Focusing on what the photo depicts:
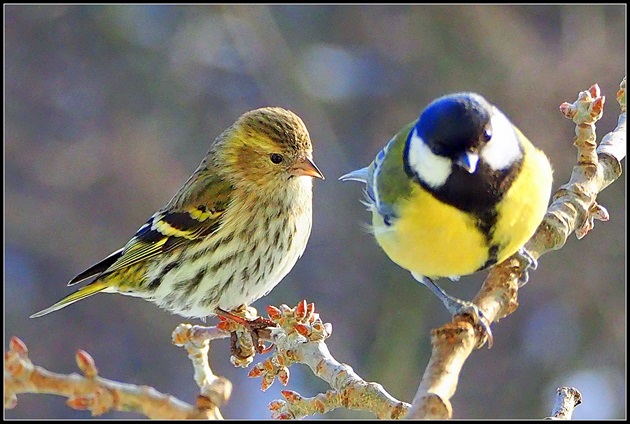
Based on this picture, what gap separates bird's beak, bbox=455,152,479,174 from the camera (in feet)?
7.69

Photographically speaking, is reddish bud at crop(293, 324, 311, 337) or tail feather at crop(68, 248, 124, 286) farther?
tail feather at crop(68, 248, 124, 286)

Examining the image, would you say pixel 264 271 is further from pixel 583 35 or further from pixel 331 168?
pixel 583 35

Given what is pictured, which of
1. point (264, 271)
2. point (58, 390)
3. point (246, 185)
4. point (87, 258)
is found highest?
point (87, 258)

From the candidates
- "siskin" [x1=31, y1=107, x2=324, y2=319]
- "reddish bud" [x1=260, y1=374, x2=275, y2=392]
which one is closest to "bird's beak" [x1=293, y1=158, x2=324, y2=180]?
"siskin" [x1=31, y1=107, x2=324, y2=319]

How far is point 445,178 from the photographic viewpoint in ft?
8.15

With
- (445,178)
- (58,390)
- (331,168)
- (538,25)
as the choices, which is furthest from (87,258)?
(58,390)

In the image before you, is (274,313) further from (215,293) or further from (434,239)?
(215,293)

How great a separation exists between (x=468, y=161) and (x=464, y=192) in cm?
13

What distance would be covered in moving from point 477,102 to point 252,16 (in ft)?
23.1

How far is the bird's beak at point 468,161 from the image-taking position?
234 centimetres

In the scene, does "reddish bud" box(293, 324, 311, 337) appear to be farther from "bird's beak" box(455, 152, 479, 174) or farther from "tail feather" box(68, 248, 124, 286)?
"tail feather" box(68, 248, 124, 286)

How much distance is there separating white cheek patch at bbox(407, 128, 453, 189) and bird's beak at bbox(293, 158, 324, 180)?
79cm

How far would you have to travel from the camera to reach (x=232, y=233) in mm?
3471

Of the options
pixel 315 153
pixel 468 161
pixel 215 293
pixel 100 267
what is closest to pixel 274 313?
pixel 468 161
